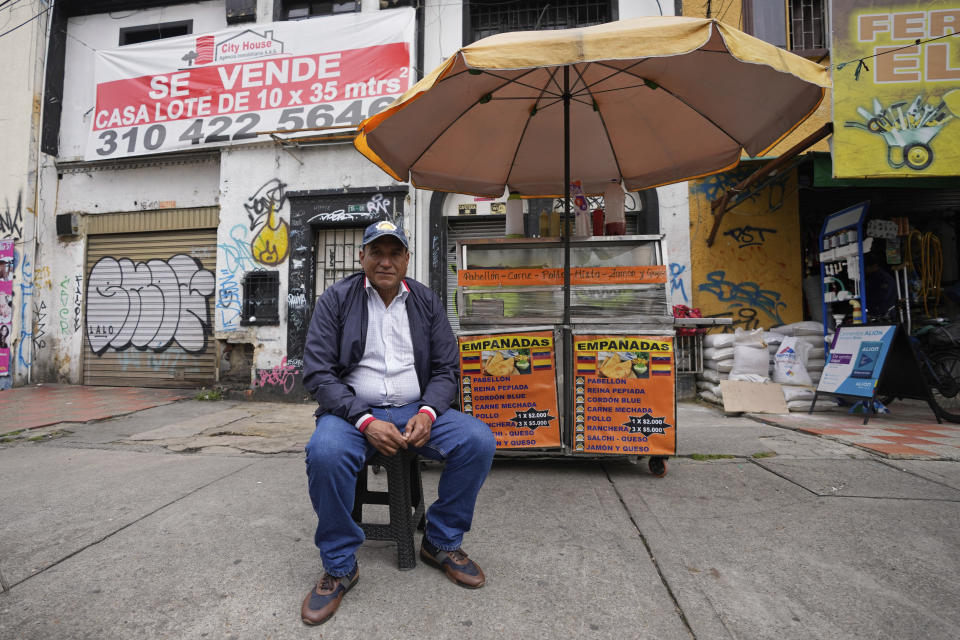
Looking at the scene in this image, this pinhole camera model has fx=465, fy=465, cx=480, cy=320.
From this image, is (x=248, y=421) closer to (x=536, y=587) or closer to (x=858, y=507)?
(x=536, y=587)

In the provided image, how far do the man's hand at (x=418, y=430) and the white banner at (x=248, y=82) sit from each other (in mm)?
6221

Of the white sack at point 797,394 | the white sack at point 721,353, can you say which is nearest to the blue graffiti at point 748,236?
the white sack at point 721,353

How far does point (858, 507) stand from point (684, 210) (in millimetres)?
5119

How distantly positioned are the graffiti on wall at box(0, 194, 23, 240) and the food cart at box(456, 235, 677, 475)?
951 centimetres

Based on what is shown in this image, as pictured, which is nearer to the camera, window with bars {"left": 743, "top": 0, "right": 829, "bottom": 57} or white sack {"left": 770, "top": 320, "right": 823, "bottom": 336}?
white sack {"left": 770, "top": 320, "right": 823, "bottom": 336}

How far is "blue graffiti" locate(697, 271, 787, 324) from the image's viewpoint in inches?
265

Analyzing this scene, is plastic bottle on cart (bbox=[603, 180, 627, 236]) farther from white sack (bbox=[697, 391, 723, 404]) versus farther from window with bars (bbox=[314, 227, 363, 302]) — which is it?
window with bars (bbox=[314, 227, 363, 302])

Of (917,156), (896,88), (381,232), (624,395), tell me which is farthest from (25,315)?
(917,156)

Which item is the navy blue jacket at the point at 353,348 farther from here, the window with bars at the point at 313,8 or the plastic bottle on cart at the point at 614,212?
the window with bars at the point at 313,8

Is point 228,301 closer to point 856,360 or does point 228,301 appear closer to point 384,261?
point 384,261

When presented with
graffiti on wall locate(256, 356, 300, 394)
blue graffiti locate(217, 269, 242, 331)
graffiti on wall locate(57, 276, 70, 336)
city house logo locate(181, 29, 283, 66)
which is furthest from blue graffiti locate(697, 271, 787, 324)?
graffiti on wall locate(57, 276, 70, 336)

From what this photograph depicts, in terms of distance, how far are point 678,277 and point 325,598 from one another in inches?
251

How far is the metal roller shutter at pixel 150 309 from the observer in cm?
810

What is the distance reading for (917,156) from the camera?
5.17m
